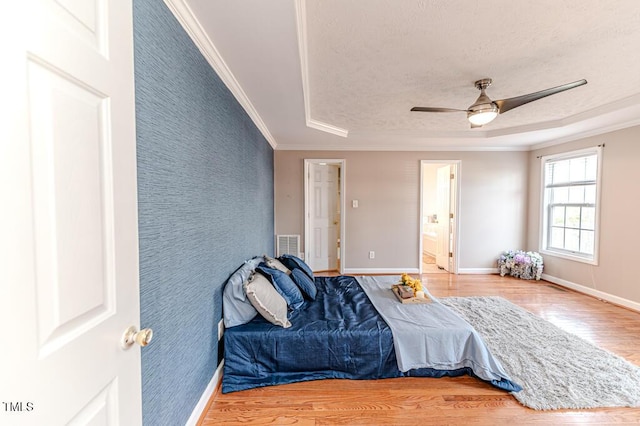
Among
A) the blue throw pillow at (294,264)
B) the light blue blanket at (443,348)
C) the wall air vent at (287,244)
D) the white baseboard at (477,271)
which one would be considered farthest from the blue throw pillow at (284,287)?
the white baseboard at (477,271)

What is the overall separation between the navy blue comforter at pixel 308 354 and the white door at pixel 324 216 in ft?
9.53

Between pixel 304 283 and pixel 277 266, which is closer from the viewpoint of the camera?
pixel 304 283

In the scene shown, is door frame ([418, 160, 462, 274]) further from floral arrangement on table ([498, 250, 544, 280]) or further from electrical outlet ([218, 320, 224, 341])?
electrical outlet ([218, 320, 224, 341])

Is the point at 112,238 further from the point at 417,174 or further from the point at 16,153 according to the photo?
the point at 417,174

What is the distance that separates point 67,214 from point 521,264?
575 cm

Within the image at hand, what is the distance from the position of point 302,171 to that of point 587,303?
451 cm

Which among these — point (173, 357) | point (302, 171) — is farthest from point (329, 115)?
point (173, 357)

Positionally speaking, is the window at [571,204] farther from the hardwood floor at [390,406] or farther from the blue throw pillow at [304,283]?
the blue throw pillow at [304,283]

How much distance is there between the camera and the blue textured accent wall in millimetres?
1096

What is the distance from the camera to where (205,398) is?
1.71 m

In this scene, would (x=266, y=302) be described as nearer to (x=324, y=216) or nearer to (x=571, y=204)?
(x=324, y=216)

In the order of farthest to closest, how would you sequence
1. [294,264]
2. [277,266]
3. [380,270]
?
1. [380,270]
2. [294,264]
3. [277,266]

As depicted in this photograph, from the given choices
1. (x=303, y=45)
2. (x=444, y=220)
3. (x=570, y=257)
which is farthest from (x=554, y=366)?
(x=444, y=220)

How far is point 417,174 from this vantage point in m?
4.73
